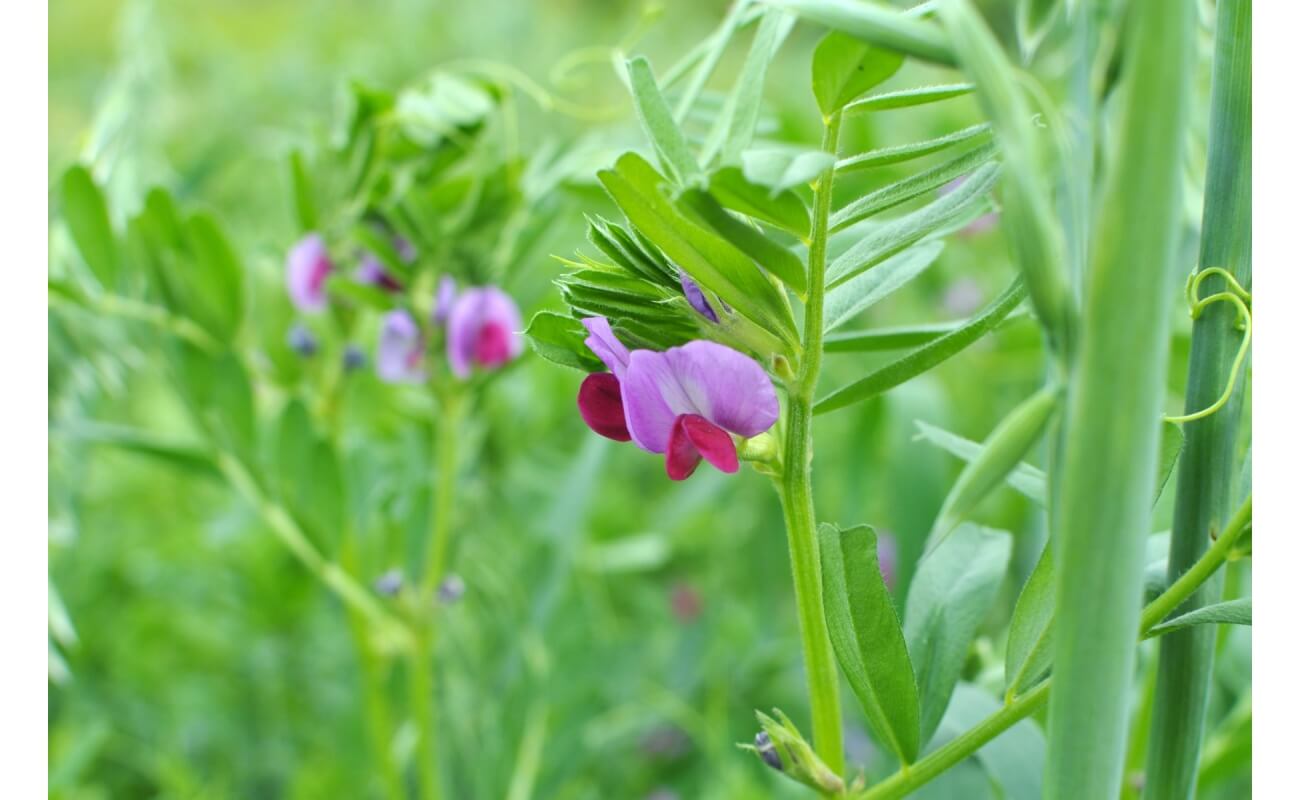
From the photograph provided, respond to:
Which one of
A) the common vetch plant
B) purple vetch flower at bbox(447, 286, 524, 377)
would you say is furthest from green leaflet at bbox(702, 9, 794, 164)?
purple vetch flower at bbox(447, 286, 524, 377)

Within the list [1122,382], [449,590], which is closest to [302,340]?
[449,590]

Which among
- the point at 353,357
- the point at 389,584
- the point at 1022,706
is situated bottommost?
the point at 1022,706

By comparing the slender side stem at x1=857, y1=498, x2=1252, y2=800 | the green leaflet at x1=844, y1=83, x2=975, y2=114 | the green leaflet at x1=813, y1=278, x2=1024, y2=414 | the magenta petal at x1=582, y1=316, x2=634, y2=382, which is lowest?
the slender side stem at x1=857, y1=498, x2=1252, y2=800

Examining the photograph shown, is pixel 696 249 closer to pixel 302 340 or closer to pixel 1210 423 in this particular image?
pixel 1210 423

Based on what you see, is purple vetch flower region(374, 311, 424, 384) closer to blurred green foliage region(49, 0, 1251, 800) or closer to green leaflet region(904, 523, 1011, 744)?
blurred green foliage region(49, 0, 1251, 800)

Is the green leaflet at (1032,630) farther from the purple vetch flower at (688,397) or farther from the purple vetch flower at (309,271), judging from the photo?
the purple vetch flower at (309,271)
